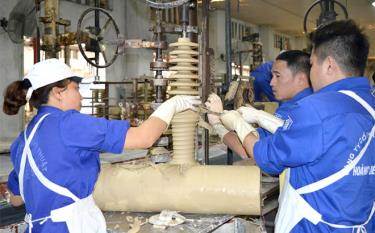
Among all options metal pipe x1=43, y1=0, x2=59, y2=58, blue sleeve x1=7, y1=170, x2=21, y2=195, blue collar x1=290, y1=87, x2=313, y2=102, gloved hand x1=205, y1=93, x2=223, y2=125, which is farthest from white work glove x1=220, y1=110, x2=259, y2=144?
metal pipe x1=43, y1=0, x2=59, y2=58

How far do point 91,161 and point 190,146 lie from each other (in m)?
0.59

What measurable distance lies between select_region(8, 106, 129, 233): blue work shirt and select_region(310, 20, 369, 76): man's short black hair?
0.80m

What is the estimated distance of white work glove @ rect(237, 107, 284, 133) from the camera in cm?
203

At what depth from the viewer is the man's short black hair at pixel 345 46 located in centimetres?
150

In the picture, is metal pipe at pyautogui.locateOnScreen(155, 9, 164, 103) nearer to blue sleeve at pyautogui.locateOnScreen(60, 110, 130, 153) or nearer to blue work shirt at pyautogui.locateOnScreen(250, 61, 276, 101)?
blue sleeve at pyautogui.locateOnScreen(60, 110, 130, 153)

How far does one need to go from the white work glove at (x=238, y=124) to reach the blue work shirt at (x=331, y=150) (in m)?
0.33

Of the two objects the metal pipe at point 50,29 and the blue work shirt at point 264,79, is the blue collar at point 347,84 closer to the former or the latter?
the blue work shirt at point 264,79

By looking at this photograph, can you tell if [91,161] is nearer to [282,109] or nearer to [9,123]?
[282,109]

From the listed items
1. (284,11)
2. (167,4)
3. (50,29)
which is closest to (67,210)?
(167,4)

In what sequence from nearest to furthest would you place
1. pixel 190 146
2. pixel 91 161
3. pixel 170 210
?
pixel 91 161
pixel 170 210
pixel 190 146

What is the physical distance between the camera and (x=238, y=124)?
189 centimetres

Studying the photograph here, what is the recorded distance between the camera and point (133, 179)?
75.8 inches

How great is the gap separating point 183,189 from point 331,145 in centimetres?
71

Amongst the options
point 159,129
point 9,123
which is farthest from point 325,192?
point 9,123
